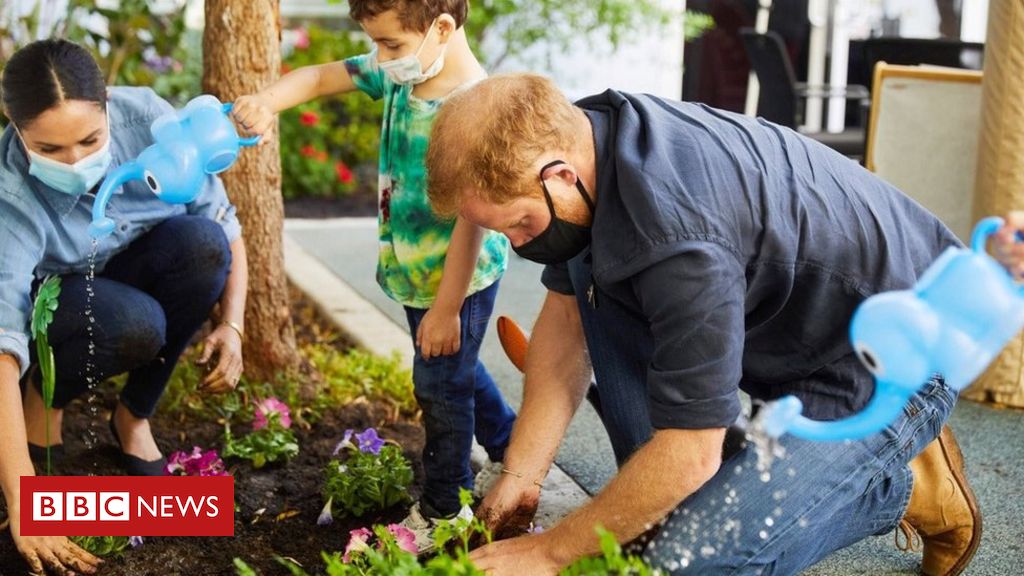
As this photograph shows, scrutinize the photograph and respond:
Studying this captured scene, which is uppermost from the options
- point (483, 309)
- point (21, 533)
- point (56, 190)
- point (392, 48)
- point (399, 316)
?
point (392, 48)

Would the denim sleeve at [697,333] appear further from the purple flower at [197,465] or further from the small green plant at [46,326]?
the small green plant at [46,326]

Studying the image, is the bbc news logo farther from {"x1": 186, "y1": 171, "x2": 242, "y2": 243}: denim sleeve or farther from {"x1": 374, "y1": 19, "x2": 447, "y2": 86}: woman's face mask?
{"x1": 374, "y1": 19, "x2": 447, "y2": 86}: woman's face mask

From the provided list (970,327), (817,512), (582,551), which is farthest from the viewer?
(817,512)

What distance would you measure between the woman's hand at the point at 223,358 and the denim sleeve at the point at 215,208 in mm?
300

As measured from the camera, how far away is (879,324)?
1567mm

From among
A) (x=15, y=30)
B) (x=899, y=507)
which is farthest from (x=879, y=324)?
(x=15, y=30)

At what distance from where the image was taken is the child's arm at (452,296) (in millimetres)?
2490

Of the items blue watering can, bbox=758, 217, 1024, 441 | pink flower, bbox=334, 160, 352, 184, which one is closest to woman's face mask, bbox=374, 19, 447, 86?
blue watering can, bbox=758, 217, 1024, 441

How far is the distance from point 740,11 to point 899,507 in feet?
22.6

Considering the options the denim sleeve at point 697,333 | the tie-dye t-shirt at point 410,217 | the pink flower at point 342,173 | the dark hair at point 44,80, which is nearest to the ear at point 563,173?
the denim sleeve at point 697,333

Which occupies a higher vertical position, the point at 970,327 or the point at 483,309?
the point at 970,327

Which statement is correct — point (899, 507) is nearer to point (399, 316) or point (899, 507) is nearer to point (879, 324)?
point (879, 324)

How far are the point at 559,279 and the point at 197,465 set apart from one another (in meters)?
1.07

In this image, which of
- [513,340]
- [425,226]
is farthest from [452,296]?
[513,340]
